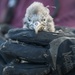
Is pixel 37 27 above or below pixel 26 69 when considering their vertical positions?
above

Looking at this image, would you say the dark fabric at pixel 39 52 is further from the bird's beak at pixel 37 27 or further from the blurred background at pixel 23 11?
the blurred background at pixel 23 11

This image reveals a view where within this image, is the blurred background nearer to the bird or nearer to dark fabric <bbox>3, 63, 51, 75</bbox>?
the bird

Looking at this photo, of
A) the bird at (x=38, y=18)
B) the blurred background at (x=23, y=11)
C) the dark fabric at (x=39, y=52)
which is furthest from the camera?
the blurred background at (x=23, y=11)

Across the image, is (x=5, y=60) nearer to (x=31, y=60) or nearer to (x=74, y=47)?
(x=31, y=60)

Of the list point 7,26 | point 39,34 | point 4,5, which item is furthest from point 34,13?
point 4,5

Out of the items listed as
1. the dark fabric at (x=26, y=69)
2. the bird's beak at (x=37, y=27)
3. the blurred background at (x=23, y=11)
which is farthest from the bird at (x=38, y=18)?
the blurred background at (x=23, y=11)

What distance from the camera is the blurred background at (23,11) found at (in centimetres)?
171

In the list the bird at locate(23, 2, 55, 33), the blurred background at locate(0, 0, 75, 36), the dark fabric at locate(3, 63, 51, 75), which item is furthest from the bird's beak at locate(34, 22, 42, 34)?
the blurred background at locate(0, 0, 75, 36)

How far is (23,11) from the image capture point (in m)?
1.80

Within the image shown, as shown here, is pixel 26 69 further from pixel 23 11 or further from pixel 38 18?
pixel 23 11

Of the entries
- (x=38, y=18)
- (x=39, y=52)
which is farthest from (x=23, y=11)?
(x=39, y=52)

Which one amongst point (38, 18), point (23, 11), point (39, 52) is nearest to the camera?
point (39, 52)

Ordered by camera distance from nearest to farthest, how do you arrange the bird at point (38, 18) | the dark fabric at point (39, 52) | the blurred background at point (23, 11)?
the dark fabric at point (39, 52)
the bird at point (38, 18)
the blurred background at point (23, 11)

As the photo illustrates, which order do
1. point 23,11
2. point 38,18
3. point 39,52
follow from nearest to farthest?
point 39,52
point 38,18
point 23,11
